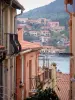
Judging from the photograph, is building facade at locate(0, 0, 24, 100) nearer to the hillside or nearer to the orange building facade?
the orange building facade

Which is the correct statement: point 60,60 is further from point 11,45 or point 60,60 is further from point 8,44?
point 8,44

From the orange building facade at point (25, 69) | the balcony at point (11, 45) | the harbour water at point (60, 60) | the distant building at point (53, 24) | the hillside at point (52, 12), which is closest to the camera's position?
the balcony at point (11, 45)

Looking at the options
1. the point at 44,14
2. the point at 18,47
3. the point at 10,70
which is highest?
the point at 44,14

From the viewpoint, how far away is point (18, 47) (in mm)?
16797

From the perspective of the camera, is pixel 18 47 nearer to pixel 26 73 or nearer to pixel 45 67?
pixel 26 73

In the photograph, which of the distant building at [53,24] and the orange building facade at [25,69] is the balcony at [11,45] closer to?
the orange building facade at [25,69]

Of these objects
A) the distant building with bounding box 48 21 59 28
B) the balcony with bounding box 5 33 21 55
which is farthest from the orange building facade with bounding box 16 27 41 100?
the distant building with bounding box 48 21 59 28

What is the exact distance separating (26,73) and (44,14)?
11.1 metres

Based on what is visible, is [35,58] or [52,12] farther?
[52,12]

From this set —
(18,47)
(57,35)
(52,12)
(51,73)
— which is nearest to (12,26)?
(18,47)

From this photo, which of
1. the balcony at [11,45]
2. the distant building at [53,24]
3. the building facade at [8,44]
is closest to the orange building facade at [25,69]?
the building facade at [8,44]

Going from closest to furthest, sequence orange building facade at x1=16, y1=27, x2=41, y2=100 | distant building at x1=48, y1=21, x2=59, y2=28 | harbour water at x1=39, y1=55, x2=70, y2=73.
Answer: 1. harbour water at x1=39, y1=55, x2=70, y2=73
2. orange building facade at x1=16, y1=27, x2=41, y2=100
3. distant building at x1=48, y1=21, x2=59, y2=28

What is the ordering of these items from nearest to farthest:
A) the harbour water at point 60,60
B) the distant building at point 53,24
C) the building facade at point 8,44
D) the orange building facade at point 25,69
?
the building facade at point 8,44
the harbour water at point 60,60
the orange building facade at point 25,69
the distant building at point 53,24

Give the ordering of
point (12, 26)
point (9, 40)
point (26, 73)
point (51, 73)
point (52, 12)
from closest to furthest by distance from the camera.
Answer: point (9, 40), point (12, 26), point (26, 73), point (51, 73), point (52, 12)
